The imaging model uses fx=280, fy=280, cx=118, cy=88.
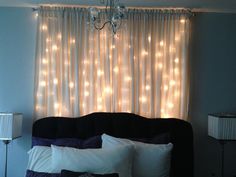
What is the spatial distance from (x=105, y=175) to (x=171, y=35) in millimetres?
1813

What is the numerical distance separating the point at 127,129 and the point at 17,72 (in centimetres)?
146

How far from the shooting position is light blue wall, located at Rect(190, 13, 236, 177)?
3336mm

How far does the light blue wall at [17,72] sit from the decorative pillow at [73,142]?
1.33ft

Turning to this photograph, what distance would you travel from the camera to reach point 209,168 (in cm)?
332

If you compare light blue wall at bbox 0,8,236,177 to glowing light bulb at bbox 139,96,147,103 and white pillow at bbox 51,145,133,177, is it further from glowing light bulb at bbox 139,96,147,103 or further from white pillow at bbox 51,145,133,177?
white pillow at bbox 51,145,133,177

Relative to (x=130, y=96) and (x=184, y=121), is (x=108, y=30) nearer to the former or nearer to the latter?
(x=130, y=96)

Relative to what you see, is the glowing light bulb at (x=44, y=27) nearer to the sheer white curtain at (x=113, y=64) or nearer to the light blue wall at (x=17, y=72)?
the sheer white curtain at (x=113, y=64)

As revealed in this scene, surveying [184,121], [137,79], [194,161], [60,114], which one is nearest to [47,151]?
[60,114]

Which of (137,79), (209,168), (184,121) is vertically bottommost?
(209,168)

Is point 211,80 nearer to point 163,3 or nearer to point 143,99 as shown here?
Answer: point 143,99

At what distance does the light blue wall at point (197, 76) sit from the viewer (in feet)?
10.7

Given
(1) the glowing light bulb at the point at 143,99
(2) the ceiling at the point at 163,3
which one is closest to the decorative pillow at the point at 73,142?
(1) the glowing light bulb at the point at 143,99

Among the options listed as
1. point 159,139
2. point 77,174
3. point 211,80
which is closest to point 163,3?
point 211,80

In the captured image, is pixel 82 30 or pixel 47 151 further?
pixel 82 30
